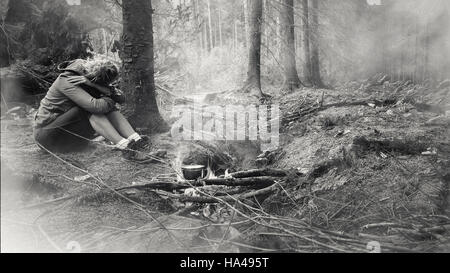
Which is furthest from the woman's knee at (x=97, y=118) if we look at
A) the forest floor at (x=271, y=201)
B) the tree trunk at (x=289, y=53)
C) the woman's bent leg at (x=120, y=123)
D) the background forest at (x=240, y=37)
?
the tree trunk at (x=289, y=53)

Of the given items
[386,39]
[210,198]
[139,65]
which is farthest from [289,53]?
[210,198]

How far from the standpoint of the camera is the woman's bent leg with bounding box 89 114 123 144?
3812mm

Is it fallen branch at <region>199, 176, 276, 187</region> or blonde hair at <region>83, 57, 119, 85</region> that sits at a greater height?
blonde hair at <region>83, 57, 119, 85</region>

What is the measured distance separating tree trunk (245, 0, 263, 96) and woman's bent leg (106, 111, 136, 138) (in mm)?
4425

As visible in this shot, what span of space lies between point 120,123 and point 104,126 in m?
0.18

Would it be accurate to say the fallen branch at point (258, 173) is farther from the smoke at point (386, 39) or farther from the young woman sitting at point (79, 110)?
the smoke at point (386, 39)

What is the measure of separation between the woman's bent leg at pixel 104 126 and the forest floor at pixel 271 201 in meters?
0.28

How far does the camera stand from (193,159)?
3.95m

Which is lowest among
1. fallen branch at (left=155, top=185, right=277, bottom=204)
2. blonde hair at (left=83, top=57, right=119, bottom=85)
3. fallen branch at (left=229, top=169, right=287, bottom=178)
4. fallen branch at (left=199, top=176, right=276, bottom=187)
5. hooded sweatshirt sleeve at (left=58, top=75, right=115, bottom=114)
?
fallen branch at (left=155, top=185, right=277, bottom=204)

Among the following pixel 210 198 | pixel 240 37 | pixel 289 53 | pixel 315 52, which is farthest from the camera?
pixel 240 37

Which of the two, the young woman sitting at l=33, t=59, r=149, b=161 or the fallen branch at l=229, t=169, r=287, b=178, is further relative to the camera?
the young woman sitting at l=33, t=59, r=149, b=161

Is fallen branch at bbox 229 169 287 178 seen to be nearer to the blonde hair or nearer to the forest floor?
the forest floor

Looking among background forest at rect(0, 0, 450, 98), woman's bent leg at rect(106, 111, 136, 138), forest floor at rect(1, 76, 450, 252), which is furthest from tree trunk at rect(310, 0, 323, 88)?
woman's bent leg at rect(106, 111, 136, 138)

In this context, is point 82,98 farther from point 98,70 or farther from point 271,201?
point 271,201
